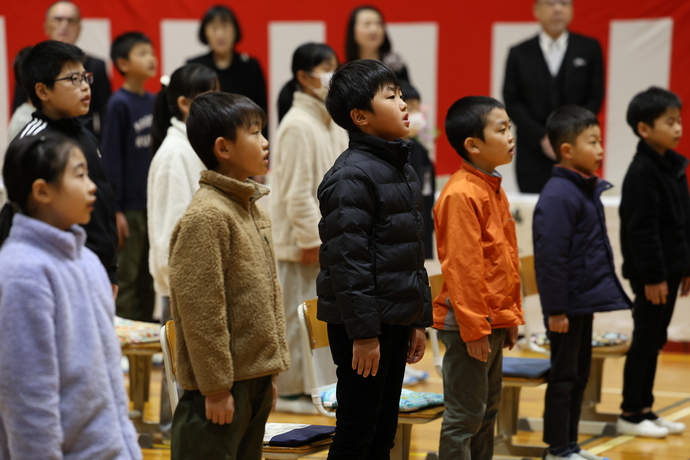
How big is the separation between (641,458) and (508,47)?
370 cm

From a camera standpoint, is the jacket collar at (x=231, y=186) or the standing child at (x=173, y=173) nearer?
the jacket collar at (x=231, y=186)

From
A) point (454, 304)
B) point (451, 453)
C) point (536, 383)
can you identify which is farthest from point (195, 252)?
point (536, 383)

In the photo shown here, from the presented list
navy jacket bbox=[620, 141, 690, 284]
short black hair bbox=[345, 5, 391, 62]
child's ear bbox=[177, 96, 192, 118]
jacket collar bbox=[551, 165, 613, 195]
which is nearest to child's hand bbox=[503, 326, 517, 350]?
jacket collar bbox=[551, 165, 613, 195]

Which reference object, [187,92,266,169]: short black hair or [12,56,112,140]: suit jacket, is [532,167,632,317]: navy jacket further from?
[12,56,112,140]: suit jacket

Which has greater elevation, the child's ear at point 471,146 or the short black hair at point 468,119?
the short black hair at point 468,119

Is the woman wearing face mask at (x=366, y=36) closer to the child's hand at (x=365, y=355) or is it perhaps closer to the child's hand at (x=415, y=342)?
the child's hand at (x=415, y=342)

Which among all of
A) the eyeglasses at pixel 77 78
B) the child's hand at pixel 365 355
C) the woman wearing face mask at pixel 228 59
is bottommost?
the child's hand at pixel 365 355

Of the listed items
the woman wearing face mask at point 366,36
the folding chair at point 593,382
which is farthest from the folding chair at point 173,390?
the woman wearing face mask at point 366,36

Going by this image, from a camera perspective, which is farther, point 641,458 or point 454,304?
point 641,458

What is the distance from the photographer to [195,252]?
2.41 metres

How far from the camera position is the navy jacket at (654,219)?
4137 mm

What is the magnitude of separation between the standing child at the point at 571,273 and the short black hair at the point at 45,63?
190 centimetres

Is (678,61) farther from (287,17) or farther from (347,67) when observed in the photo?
(347,67)

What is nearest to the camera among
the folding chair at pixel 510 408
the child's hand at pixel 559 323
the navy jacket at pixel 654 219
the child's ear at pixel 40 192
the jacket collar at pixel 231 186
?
the child's ear at pixel 40 192
